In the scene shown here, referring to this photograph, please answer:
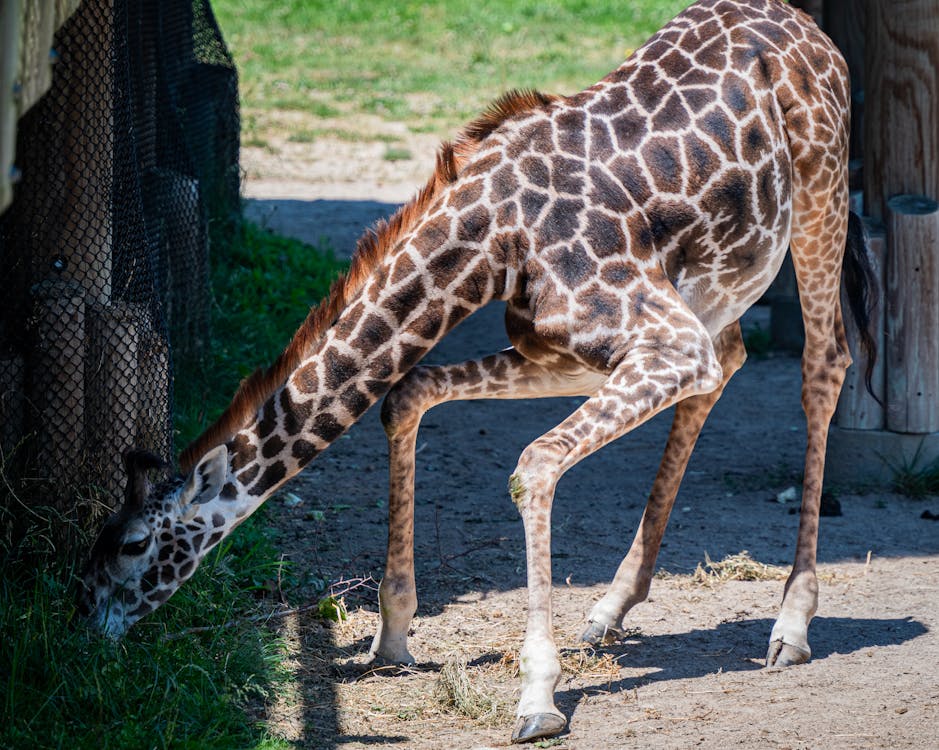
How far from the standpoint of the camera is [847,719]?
4.19 m

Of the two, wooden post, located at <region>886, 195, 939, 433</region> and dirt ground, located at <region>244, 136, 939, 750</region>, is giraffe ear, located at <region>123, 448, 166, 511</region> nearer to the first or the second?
dirt ground, located at <region>244, 136, 939, 750</region>

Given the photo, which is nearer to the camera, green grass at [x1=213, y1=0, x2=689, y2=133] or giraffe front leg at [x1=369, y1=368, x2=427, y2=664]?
giraffe front leg at [x1=369, y1=368, x2=427, y2=664]

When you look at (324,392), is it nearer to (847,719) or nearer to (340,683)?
(340,683)

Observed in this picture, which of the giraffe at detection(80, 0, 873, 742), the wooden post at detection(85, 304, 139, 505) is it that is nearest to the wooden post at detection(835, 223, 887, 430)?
the giraffe at detection(80, 0, 873, 742)

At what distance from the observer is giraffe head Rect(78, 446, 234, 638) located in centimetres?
435

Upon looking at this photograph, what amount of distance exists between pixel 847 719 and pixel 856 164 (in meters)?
4.30

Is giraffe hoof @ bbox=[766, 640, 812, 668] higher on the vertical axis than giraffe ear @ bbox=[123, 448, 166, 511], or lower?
lower

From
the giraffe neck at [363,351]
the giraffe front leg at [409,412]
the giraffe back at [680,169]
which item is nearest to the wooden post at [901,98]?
the giraffe back at [680,169]

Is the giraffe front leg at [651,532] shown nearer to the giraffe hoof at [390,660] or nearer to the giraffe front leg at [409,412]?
the giraffe front leg at [409,412]

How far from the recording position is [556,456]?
14.0 ft

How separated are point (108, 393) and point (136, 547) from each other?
74 centimetres

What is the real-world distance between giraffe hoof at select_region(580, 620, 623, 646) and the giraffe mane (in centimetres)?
164

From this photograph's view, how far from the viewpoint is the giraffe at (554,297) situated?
14.3 ft

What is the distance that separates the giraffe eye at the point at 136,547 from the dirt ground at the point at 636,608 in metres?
0.75
